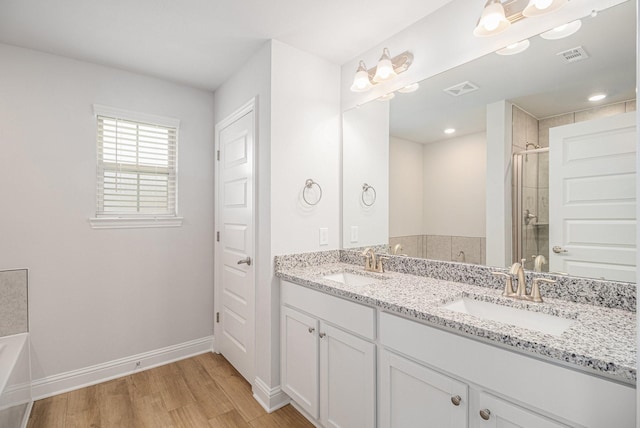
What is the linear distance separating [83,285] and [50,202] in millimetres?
652

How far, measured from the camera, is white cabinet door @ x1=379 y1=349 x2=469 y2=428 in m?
1.13

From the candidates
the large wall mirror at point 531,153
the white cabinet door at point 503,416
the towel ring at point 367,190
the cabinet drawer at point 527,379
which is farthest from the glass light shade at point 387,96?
the white cabinet door at point 503,416

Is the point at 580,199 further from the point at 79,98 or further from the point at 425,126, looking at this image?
the point at 79,98

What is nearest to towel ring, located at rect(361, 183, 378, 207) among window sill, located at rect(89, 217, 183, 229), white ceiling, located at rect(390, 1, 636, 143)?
white ceiling, located at rect(390, 1, 636, 143)

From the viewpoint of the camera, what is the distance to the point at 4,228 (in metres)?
2.09

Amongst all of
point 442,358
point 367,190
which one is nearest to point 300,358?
point 442,358

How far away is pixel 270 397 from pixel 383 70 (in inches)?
87.5

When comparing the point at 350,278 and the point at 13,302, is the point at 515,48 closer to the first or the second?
the point at 350,278

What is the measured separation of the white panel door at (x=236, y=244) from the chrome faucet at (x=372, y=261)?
816 millimetres

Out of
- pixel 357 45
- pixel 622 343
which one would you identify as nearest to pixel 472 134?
pixel 357 45

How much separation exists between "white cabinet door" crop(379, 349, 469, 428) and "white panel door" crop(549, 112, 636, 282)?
0.76m

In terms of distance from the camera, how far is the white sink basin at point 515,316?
1219 mm

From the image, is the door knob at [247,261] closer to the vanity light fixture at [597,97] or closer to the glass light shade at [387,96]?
the glass light shade at [387,96]

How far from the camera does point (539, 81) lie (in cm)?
149
